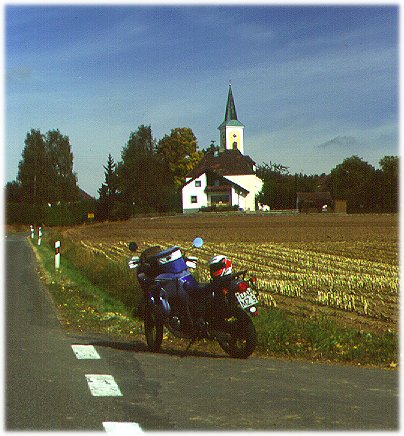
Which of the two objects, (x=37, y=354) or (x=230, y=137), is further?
(x=230, y=137)

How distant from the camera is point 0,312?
582 inches

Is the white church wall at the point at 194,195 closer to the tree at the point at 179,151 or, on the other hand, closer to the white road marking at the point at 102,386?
the tree at the point at 179,151

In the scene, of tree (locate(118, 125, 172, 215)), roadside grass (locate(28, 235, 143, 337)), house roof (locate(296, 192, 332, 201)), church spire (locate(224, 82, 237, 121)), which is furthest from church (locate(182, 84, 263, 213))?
roadside grass (locate(28, 235, 143, 337))

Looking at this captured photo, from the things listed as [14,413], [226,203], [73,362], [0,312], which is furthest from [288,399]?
[226,203]

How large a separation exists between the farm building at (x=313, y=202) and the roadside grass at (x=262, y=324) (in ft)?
305

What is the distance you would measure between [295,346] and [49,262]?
19367 mm

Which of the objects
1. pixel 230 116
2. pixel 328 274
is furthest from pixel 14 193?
pixel 328 274

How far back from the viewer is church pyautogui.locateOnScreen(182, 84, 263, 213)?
118312mm

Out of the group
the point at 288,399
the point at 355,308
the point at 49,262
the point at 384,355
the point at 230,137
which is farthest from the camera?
the point at 230,137

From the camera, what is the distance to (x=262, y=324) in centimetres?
1122

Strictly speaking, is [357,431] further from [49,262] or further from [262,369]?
[49,262]

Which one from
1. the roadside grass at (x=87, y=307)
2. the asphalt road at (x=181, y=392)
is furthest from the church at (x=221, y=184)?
the asphalt road at (x=181, y=392)

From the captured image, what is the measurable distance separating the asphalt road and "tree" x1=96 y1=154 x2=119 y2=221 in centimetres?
7482

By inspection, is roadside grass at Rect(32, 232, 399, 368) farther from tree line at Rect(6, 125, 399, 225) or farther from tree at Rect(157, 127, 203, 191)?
tree at Rect(157, 127, 203, 191)
